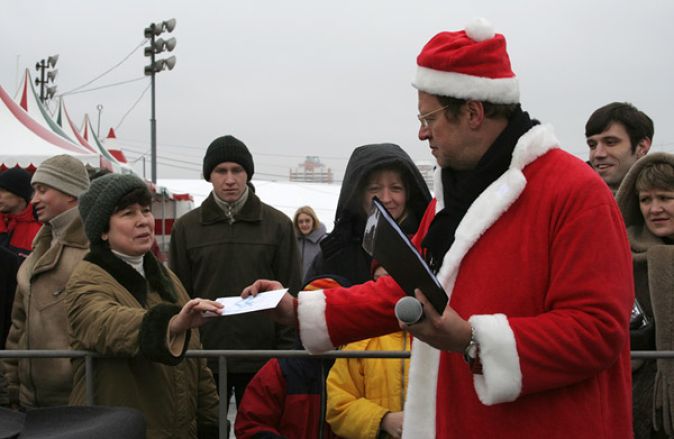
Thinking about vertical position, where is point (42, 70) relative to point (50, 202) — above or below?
above

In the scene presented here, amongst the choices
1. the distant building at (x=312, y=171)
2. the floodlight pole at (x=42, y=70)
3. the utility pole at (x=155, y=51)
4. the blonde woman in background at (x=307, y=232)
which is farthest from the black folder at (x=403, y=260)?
the distant building at (x=312, y=171)

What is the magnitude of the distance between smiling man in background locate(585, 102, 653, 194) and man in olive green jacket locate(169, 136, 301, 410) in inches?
66.3

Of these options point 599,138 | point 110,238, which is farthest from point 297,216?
point 110,238

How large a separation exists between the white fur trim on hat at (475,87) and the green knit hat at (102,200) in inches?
61.9

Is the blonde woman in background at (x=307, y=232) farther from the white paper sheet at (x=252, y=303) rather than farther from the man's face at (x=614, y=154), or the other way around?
the white paper sheet at (x=252, y=303)

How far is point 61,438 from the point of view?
2.01 meters

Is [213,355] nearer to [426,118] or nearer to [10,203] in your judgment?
[426,118]

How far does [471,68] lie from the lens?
6.78ft

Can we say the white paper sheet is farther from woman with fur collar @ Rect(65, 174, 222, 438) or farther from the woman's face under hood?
the woman's face under hood

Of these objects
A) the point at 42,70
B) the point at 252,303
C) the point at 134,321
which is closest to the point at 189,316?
the point at 134,321

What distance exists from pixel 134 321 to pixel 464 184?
4.33 ft

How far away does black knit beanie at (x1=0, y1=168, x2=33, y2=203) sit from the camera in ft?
17.0

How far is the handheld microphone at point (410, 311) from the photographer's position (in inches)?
67.6

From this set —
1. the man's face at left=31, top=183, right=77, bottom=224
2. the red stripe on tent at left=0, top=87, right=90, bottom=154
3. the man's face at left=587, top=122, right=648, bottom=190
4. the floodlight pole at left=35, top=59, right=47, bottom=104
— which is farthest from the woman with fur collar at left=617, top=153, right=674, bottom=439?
the floodlight pole at left=35, top=59, right=47, bottom=104
